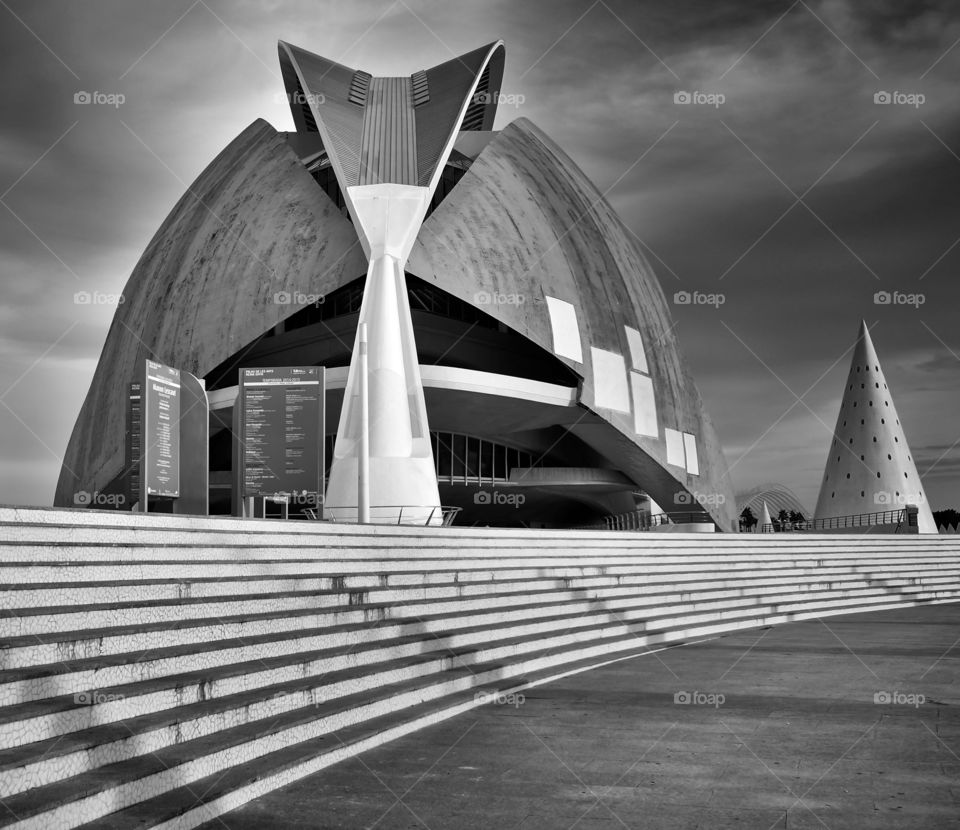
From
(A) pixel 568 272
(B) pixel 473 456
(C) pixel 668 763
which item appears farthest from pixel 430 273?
(C) pixel 668 763

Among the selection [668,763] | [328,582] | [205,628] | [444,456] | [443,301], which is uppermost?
[443,301]

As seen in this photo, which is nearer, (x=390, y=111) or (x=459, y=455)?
(x=390, y=111)

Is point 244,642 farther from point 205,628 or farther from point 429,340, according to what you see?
point 429,340

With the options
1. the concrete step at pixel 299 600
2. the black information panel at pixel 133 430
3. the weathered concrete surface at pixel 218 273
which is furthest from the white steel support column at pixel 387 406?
the concrete step at pixel 299 600

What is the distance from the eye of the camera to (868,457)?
1567 inches

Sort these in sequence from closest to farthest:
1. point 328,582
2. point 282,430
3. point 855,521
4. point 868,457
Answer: point 328,582 < point 282,430 < point 855,521 < point 868,457

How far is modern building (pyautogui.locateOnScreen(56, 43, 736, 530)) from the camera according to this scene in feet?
114

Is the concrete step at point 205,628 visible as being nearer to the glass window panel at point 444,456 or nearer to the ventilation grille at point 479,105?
the glass window panel at point 444,456

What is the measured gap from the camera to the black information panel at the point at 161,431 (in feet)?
47.9

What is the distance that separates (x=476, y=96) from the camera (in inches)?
1725

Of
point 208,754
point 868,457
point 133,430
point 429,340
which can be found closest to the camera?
point 208,754

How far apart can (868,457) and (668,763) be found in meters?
36.2

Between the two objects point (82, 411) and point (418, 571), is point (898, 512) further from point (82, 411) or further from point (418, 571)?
point (82, 411)

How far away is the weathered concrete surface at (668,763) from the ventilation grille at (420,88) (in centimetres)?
3235
